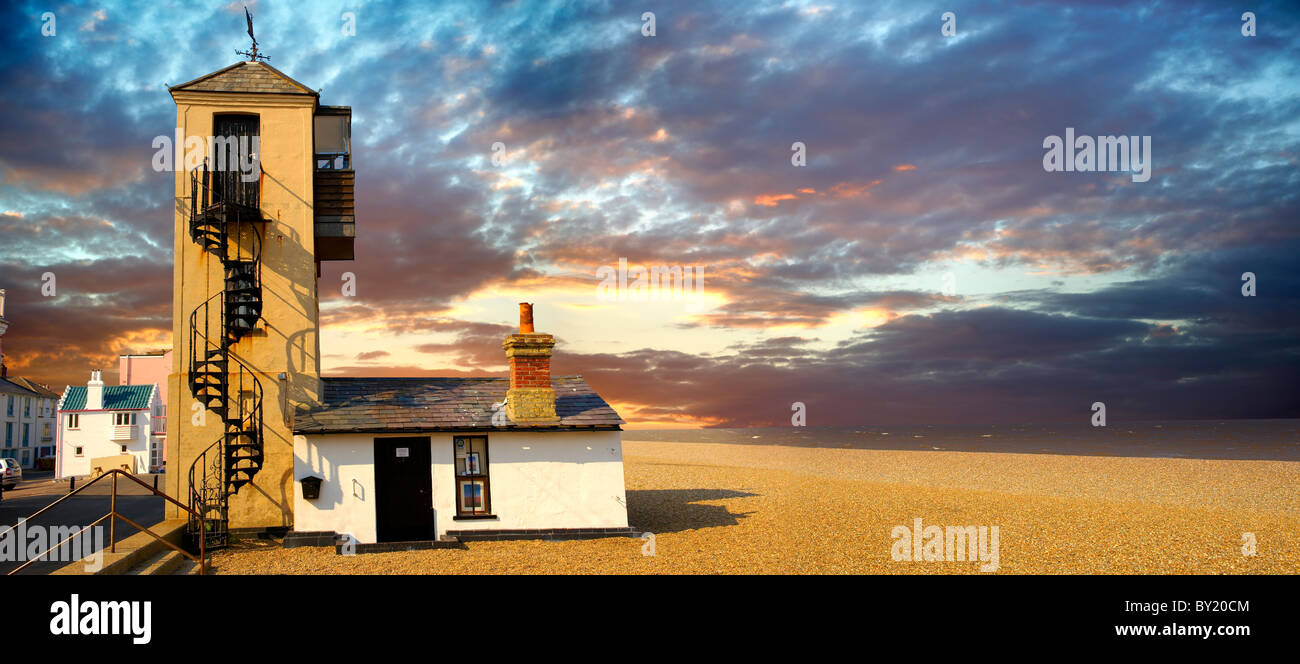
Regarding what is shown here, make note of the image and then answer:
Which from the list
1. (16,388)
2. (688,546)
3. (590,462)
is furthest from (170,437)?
(16,388)

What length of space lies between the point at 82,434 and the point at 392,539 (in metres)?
47.1


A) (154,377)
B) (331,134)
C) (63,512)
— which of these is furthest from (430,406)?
(154,377)

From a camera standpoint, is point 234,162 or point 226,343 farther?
point 234,162

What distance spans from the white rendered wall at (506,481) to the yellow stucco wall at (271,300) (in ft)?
4.14

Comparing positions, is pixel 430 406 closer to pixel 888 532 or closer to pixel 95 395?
Result: pixel 888 532

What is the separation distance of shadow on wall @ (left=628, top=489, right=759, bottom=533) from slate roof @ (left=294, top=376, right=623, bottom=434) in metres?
3.42

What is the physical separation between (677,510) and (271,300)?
11.8 m

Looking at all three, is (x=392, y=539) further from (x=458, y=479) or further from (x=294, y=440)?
(x=294, y=440)

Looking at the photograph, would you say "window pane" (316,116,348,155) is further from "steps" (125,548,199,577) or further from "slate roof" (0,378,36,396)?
"slate roof" (0,378,36,396)

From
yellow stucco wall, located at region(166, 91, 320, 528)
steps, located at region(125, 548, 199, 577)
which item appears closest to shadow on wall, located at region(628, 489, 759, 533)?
yellow stucco wall, located at region(166, 91, 320, 528)

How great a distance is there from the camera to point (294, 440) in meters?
15.5

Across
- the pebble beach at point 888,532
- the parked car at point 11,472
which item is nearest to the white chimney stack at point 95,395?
the parked car at point 11,472

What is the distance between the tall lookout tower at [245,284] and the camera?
1580cm

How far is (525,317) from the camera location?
16.4 meters
